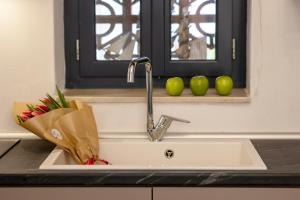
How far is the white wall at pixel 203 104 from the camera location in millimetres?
2240

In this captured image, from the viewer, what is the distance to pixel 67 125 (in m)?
2.02

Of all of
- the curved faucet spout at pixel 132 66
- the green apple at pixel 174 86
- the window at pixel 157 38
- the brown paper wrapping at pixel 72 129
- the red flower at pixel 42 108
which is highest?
the window at pixel 157 38

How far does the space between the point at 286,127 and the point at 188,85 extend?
1.67 feet

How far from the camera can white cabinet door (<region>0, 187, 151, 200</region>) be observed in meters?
1.77

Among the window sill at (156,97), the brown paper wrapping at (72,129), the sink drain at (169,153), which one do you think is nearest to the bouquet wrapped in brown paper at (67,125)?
the brown paper wrapping at (72,129)

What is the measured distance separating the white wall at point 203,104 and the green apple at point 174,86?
0.06 meters

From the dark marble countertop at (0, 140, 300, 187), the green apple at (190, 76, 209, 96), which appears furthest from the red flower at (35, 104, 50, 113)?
the green apple at (190, 76, 209, 96)

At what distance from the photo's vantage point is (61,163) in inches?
79.2

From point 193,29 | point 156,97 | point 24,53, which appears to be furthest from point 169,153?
point 24,53

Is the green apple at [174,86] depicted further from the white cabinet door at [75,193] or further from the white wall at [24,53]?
the white cabinet door at [75,193]

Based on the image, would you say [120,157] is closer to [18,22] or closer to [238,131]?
Answer: [238,131]

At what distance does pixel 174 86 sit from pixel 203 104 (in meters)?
0.15

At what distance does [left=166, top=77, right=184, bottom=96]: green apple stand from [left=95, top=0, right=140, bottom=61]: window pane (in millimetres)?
296

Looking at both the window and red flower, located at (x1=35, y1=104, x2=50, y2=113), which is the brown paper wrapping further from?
the window
